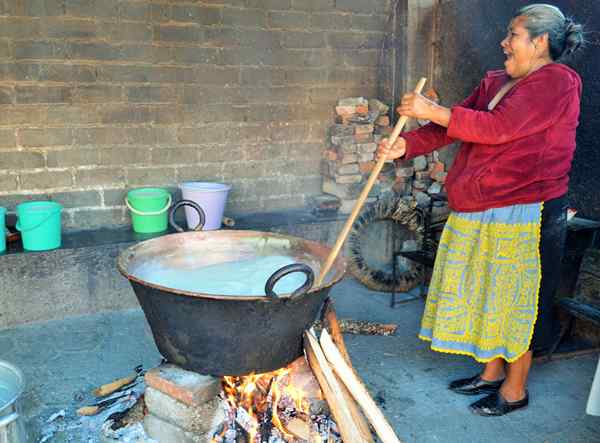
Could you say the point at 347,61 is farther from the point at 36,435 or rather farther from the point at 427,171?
the point at 36,435

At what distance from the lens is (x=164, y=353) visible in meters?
2.56

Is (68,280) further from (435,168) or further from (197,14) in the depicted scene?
(435,168)

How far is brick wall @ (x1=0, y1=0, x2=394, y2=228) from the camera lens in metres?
4.22

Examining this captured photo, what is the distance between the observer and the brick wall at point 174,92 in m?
4.22

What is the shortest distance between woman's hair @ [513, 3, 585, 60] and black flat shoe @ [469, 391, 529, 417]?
5.97 ft

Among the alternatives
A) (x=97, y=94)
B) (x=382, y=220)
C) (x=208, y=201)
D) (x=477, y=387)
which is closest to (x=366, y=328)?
(x=477, y=387)

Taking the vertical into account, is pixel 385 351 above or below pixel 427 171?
below

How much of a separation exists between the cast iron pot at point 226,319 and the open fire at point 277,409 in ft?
0.73

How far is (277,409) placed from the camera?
2730 mm

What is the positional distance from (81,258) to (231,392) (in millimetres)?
2033

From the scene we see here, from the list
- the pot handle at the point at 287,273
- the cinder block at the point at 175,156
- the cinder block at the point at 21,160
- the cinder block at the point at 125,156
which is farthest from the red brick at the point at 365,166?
the pot handle at the point at 287,273

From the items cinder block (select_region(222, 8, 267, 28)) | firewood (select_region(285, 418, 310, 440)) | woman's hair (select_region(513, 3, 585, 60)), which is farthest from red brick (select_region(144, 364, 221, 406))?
cinder block (select_region(222, 8, 267, 28))

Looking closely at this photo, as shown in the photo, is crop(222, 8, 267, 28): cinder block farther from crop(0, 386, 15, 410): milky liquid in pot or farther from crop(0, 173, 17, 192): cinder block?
crop(0, 386, 15, 410): milky liquid in pot

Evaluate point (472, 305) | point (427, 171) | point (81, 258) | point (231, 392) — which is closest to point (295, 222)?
point (427, 171)
